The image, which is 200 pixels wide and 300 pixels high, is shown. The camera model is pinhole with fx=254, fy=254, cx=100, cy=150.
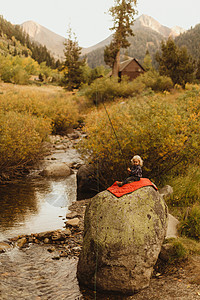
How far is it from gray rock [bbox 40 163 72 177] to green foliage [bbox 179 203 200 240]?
677cm

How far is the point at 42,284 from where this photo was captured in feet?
14.6

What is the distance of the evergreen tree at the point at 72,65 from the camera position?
4244cm

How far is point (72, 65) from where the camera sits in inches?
1667

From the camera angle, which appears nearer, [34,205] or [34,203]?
[34,205]

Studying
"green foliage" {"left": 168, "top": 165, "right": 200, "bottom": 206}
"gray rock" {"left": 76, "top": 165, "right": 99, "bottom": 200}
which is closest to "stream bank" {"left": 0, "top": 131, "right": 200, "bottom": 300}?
"green foliage" {"left": 168, "top": 165, "right": 200, "bottom": 206}

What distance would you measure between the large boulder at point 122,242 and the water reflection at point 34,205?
2767 millimetres

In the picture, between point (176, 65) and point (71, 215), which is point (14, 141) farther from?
point (176, 65)

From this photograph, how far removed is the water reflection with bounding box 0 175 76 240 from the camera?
681cm

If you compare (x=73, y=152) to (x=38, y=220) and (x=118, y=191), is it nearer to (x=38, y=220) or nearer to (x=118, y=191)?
(x=38, y=220)

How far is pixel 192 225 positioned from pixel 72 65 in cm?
4066

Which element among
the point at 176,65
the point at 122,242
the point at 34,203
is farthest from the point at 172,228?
the point at 176,65

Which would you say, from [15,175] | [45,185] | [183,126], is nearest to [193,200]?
[183,126]

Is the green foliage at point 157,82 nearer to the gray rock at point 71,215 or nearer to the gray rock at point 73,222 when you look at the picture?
the gray rock at point 71,215

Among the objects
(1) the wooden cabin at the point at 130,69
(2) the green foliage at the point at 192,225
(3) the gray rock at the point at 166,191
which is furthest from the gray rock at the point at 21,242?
(1) the wooden cabin at the point at 130,69
